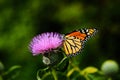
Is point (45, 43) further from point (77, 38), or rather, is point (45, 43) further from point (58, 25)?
point (58, 25)

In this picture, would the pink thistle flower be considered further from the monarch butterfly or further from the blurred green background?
the blurred green background

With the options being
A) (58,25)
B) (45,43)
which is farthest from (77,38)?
(58,25)

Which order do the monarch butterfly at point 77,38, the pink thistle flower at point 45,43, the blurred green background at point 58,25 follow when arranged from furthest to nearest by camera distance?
the blurred green background at point 58,25, the monarch butterfly at point 77,38, the pink thistle flower at point 45,43

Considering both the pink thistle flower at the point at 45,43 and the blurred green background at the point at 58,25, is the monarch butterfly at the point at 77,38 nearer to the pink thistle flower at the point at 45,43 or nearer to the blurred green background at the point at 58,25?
the pink thistle flower at the point at 45,43

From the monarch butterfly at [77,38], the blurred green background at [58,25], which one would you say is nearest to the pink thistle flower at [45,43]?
the monarch butterfly at [77,38]

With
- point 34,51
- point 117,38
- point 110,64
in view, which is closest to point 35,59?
point 117,38

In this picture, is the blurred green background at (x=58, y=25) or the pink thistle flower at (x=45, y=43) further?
the blurred green background at (x=58, y=25)

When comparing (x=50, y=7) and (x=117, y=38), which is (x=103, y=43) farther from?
(x=50, y=7)
